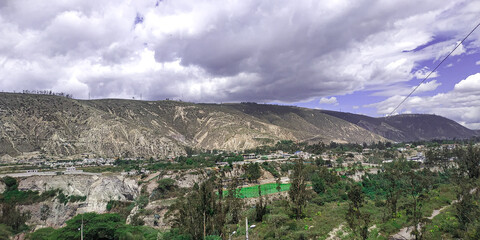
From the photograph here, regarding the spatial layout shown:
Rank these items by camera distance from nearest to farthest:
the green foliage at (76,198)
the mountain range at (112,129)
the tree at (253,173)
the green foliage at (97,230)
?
the green foliage at (97,230), the green foliage at (76,198), the tree at (253,173), the mountain range at (112,129)

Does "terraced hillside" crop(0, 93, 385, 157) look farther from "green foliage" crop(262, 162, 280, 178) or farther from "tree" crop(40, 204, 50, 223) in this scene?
"tree" crop(40, 204, 50, 223)

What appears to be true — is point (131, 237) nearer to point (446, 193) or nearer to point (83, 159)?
point (446, 193)

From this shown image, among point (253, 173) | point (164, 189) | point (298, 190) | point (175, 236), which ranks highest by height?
point (298, 190)

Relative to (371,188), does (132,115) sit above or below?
above

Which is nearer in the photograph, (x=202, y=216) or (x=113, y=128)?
(x=202, y=216)

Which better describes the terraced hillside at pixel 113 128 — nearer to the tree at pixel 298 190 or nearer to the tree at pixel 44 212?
the tree at pixel 44 212

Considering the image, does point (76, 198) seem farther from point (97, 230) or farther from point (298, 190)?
point (298, 190)

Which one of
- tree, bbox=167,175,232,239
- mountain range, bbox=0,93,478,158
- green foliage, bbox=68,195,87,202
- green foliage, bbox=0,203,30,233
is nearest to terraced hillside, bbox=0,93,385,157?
mountain range, bbox=0,93,478,158

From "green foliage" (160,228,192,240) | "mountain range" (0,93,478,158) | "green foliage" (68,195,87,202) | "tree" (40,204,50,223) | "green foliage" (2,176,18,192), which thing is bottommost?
"tree" (40,204,50,223)

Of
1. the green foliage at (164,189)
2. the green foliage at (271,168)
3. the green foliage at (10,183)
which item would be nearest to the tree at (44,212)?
the green foliage at (10,183)

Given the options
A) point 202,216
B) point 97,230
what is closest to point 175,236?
point 202,216

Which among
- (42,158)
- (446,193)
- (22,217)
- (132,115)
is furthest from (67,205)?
(132,115)
